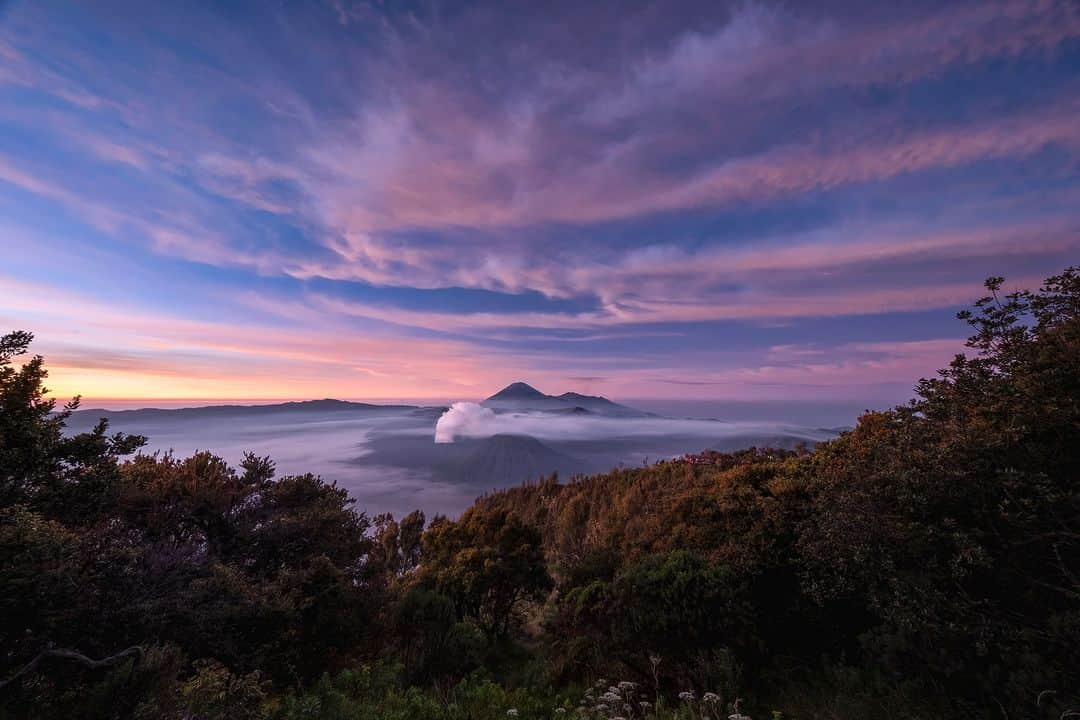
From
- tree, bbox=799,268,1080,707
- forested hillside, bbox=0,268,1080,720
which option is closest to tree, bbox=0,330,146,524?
forested hillside, bbox=0,268,1080,720

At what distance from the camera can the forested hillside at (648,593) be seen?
6703 millimetres

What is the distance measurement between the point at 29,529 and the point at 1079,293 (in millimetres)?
19986

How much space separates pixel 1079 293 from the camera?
26.8ft

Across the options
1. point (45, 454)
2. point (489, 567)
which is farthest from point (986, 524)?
point (45, 454)

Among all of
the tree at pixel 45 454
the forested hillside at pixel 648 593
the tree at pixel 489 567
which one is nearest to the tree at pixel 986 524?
the forested hillside at pixel 648 593

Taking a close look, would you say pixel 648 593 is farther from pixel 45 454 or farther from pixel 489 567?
pixel 45 454

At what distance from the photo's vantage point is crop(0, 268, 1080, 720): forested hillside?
6.70 meters

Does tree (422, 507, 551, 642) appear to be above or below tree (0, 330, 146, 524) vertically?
below

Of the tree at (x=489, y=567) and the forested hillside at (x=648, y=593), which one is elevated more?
the forested hillside at (x=648, y=593)

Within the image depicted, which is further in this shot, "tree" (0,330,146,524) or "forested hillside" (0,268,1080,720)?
"tree" (0,330,146,524)

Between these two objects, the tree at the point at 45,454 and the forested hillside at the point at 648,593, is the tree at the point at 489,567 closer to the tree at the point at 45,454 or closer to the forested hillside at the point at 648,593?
Result: the forested hillside at the point at 648,593

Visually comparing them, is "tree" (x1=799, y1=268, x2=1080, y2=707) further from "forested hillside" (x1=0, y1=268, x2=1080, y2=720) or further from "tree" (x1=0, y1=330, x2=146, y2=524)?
"tree" (x1=0, y1=330, x2=146, y2=524)

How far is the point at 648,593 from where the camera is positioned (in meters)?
11.0

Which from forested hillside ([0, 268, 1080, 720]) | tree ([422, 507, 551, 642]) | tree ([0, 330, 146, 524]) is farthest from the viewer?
tree ([422, 507, 551, 642])
